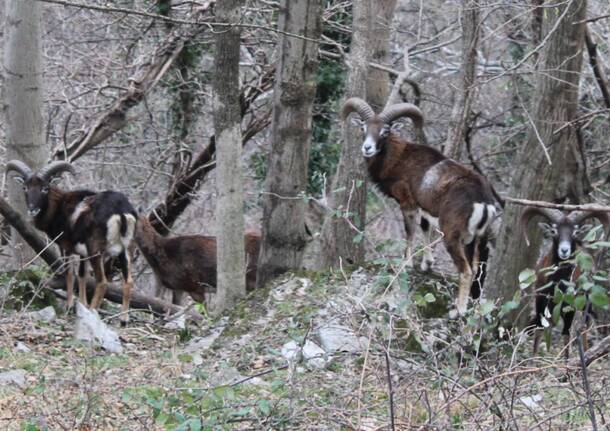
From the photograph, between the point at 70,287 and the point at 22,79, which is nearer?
the point at 22,79

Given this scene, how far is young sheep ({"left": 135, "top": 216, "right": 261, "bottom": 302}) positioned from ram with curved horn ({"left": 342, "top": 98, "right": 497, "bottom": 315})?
369cm

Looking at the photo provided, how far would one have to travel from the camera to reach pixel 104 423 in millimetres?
6383

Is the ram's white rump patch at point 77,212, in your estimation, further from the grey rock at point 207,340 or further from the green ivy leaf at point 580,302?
the green ivy leaf at point 580,302

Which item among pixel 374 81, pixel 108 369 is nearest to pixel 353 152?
pixel 374 81

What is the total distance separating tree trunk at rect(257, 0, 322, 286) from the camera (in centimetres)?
1107

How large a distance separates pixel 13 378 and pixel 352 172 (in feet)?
18.6

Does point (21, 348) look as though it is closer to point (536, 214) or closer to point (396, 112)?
point (396, 112)

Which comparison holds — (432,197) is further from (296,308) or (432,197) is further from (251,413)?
(251,413)

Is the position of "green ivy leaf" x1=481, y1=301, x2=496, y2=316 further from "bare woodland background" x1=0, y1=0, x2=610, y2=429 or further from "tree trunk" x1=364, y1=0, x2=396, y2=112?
"tree trunk" x1=364, y1=0, x2=396, y2=112

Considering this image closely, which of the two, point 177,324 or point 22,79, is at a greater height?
point 22,79

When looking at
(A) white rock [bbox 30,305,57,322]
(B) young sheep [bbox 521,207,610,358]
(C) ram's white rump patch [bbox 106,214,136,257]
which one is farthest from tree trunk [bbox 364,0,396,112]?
(A) white rock [bbox 30,305,57,322]

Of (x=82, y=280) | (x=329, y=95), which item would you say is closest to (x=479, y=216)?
(x=82, y=280)

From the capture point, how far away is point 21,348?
360 inches

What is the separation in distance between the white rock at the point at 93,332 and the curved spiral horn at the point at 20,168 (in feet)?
10.6
